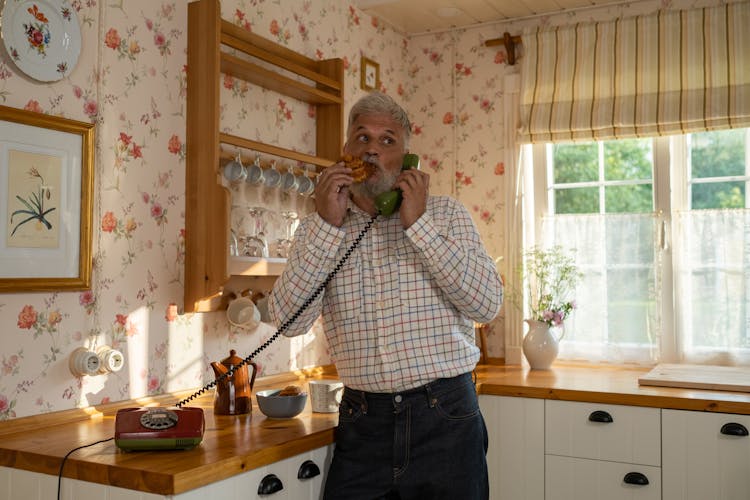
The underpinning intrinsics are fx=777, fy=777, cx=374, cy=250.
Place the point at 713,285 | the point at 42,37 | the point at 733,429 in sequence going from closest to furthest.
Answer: the point at 42,37 < the point at 733,429 < the point at 713,285

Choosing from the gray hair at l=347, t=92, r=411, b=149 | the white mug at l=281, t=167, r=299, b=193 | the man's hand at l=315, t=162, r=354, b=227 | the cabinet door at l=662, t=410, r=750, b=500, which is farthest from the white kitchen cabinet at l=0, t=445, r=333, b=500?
the cabinet door at l=662, t=410, r=750, b=500

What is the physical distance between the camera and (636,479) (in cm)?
261

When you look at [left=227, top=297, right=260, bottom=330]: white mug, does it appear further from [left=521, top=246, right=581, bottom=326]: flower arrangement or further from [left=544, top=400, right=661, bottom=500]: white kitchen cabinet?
[left=521, top=246, right=581, bottom=326]: flower arrangement

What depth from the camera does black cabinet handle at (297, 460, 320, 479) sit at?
1.92 meters

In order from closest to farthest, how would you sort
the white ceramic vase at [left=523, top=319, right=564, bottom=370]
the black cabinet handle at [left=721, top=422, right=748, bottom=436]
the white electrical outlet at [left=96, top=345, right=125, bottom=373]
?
1. the white electrical outlet at [left=96, top=345, right=125, bottom=373]
2. the black cabinet handle at [left=721, top=422, right=748, bottom=436]
3. the white ceramic vase at [left=523, top=319, right=564, bottom=370]

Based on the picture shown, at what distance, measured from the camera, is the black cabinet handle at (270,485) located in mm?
1784

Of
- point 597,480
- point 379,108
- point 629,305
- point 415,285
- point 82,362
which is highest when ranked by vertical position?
point 379,108

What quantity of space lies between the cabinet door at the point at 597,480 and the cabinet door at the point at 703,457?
0.06 metres

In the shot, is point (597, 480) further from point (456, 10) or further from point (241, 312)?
point (456, 10)

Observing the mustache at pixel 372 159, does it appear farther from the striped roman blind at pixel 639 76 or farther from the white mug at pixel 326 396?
the striped roman blind at pixel 639 76

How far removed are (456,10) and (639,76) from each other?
2.85ft

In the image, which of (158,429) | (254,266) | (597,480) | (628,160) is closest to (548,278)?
(628,160)

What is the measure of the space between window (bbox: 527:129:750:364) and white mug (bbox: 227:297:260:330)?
157cm

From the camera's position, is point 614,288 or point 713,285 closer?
point 713,285
